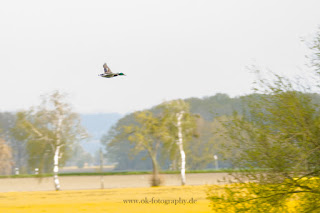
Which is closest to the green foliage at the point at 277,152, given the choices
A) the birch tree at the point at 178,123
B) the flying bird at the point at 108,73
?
the flying bird at the point at 108,73

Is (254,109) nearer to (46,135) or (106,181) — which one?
(46,135)

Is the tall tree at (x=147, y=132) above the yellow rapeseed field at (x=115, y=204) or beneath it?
above

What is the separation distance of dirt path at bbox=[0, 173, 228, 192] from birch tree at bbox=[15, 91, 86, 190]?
4.75m

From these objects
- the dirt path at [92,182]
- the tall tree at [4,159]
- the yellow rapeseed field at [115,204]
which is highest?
the tall tree at [4,159]

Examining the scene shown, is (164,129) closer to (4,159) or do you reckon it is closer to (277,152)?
(277,152)

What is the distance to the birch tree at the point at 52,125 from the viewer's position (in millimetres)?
53312

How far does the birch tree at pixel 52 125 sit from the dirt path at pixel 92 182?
475cm

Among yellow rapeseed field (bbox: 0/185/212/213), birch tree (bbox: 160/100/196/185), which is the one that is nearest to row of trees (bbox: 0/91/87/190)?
birch tree (bbox: 160/100/196/185)

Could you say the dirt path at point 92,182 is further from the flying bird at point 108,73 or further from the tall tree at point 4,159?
the flying bird at point 108,73

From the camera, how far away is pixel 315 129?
1562 centimetres

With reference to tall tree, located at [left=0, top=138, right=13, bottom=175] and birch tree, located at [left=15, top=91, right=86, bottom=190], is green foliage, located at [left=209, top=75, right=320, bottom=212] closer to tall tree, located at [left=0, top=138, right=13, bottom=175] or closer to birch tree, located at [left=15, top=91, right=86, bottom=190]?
birch tree, located at [left=15, top=91, right=86, bottom=190]

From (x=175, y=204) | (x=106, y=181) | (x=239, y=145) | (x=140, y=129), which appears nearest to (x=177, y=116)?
(x=140, y=129)

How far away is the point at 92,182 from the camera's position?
205ft

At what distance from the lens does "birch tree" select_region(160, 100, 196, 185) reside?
5744 cm
